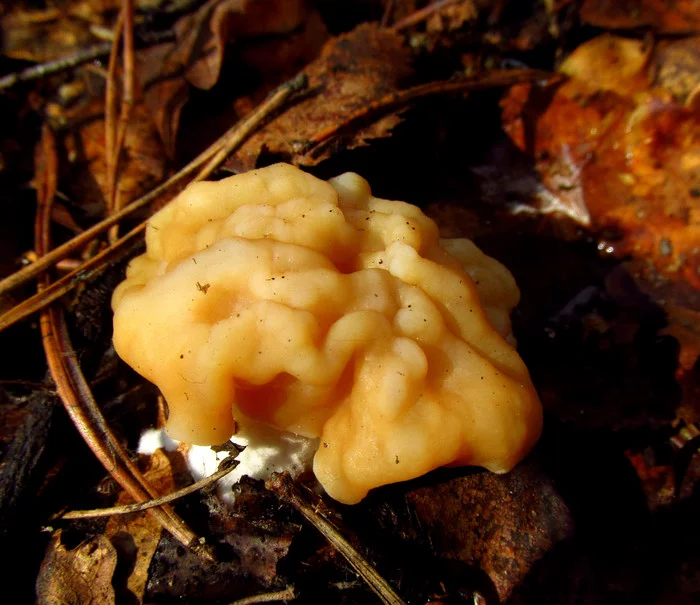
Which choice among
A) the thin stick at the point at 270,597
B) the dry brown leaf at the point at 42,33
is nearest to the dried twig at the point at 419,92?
the thin stick at the point at 270,597

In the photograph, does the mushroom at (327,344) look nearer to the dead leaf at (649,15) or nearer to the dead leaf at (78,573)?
the dead leaf at (78,573)

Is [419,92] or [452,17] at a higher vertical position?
[452,17]

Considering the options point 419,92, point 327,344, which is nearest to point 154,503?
point 327,344

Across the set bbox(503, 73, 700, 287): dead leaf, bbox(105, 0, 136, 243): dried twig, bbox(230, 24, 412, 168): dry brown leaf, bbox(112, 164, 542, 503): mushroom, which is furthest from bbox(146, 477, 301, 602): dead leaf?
bbox(503, 73, 700, 287): dead leaf

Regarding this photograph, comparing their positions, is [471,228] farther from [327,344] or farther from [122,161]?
[122,161]

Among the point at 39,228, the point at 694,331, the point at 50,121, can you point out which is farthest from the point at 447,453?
the point at 50,121

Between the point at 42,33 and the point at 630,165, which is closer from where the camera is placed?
the point at 630,165

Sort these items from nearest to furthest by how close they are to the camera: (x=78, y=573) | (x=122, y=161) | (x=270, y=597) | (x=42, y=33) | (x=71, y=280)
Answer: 1. (x=270, y=597)
2. (x=78, y=573)
3. (x=71, y=280)
4. (x=122, y=161)
5. (x=42, y=33)
